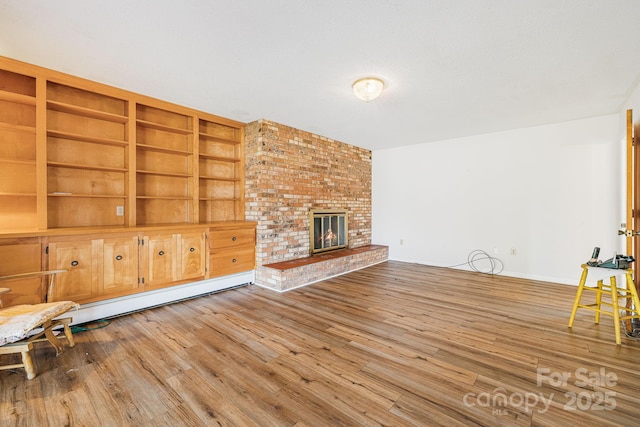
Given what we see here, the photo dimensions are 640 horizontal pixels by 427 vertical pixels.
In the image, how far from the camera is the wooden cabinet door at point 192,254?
125 inches

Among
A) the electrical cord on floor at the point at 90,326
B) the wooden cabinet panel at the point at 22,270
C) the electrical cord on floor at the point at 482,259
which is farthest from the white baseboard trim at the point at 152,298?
the electrical cord on floor at the point at 482,259

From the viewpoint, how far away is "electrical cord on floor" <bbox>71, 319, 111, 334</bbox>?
8.04 ft

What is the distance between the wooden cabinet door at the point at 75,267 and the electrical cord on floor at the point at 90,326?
0.83 ft

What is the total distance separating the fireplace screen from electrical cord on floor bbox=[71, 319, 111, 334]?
279 centimetres

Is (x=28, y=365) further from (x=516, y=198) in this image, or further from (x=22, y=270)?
(x=516, y=198)

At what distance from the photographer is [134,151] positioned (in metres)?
3.08

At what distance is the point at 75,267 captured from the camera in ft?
8.15

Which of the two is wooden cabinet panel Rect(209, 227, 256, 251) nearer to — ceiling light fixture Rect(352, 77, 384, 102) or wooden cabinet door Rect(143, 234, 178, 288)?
wooden cabinet door Rect(143, 234, 178, 288)

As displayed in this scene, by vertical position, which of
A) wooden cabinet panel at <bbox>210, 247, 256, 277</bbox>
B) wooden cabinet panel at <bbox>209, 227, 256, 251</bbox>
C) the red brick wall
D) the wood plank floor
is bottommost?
the wood plank floor

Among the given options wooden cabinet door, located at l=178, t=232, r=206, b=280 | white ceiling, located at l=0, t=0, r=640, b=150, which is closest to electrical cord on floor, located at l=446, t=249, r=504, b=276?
white ceiling, located at l=0, t=0, r=640, b=150

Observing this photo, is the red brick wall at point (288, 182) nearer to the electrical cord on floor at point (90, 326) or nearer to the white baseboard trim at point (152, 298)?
the white baseboard trim at point (152, 298)

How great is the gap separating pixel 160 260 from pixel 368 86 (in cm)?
296

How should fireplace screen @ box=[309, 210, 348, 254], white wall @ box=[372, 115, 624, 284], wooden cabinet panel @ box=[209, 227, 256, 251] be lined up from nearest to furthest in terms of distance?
1. wooden cabinet panel @ box=[209, 227, 256, 251]
2. white wall @ box=[372, 115, 624, 284]
3. fireplace screen @ box=[309, 210, 348, 254]

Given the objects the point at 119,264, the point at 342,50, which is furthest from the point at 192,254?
the point at 342,50
